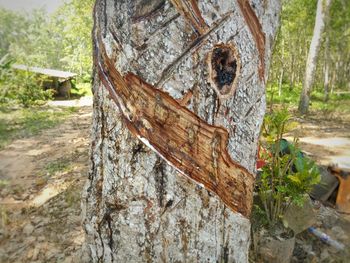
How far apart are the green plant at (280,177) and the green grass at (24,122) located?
629 cm

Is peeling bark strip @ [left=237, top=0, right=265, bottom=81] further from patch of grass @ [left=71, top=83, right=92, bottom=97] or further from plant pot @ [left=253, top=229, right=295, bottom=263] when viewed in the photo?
patch of grass @ [left=71, top=83, right=92, bottom=97]

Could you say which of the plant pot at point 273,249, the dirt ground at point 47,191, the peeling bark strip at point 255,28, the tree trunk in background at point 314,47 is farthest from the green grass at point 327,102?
the peeling bark strip at point 255,28

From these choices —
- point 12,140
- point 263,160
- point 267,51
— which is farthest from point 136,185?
point 12,140

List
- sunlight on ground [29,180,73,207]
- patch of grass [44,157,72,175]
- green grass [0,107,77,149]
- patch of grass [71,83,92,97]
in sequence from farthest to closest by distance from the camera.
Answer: patch of grass [71,83,92,97] → green grass [0,107,77,149] → patch of grass [44,157,72,175] → sunlight on ground [29,180,73,207]

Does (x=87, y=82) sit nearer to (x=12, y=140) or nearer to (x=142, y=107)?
(x=12, y=140)

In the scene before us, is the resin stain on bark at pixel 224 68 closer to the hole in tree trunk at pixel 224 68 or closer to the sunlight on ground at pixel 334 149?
the hole in tree trunk at pixel 224 68

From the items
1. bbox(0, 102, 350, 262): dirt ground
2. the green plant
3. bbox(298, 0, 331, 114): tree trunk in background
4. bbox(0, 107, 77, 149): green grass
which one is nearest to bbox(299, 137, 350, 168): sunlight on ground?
bbox(0, 102, 350, 262): dirt ground

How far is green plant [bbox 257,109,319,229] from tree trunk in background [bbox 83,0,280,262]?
52.1 inches

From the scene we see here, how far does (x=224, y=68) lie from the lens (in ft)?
3.32

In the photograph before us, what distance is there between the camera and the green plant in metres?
2.36

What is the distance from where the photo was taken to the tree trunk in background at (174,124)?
3.18 feet

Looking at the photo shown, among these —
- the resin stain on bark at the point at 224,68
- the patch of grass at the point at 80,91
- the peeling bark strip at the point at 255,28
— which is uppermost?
the peeling bark strip at the point at 255,28

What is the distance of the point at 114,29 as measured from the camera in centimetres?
99

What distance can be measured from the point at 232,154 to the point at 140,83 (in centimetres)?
43
